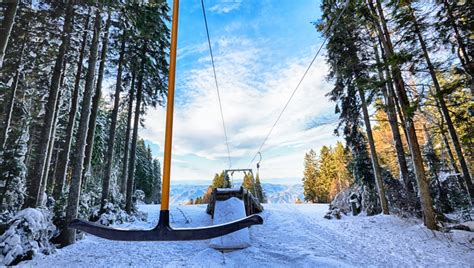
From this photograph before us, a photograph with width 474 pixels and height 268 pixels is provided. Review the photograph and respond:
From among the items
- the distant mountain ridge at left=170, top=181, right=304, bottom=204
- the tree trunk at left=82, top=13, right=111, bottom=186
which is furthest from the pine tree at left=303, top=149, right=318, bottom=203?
the tree trunk at left=82, top=13, right=111, bottom=186

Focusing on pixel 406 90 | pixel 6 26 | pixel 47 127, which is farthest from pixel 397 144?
pixel 47 127

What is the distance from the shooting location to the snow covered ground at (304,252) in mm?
3996

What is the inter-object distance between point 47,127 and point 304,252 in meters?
8.64

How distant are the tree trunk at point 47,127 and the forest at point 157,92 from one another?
0.12ft

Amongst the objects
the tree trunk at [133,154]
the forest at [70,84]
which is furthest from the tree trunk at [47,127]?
the tree trunk at [133,154]

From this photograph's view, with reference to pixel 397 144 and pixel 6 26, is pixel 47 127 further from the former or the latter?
pixel 397 144

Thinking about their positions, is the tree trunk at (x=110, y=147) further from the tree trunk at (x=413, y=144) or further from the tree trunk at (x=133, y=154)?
the tree trunk at (x=413, y=144)

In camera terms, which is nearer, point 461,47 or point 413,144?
point 461,47

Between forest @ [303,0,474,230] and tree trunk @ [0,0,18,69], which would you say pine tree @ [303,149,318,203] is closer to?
forest @ [303,0,474,230]

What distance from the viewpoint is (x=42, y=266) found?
4.05 meters

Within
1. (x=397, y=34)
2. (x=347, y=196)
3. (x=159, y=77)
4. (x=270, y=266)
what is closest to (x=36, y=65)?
(x=159, y=77)

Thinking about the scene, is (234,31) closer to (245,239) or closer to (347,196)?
(245,239)

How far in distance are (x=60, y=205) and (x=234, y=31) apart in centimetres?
786

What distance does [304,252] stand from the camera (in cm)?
448
